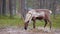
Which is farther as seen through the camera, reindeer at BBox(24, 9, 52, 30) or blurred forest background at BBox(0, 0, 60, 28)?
blurred forest background at BBox(0, 0, 60, 28)

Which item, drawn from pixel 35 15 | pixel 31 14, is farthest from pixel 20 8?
pixel 31 14

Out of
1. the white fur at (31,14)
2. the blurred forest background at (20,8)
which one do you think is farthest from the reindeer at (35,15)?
the blurred forest background at (20,8)

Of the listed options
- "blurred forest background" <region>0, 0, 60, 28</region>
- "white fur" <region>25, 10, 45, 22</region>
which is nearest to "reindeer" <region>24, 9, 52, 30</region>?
"white fur" <region>25, 10, 45, 22</region>

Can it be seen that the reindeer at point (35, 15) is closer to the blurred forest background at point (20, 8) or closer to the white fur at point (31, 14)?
the white fur at point (31, 14)

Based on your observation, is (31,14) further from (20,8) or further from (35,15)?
(20,8)

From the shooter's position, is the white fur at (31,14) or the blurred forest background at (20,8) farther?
the blurred forest background at (20,8)

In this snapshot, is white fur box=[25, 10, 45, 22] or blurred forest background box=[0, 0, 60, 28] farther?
blurred forest background box=[0, 0, 60, 28]

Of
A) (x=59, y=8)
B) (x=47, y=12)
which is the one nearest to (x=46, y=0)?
(x=59, y=8)

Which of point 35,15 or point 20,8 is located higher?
point 35,15

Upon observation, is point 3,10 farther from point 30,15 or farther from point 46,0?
point 30,15

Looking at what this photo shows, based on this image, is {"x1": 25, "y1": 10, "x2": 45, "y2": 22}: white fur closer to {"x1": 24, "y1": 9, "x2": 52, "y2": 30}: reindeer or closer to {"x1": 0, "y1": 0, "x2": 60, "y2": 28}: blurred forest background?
{"x1": 24, "y1": 9, "x2": 52, "y2": 30}: reindeer

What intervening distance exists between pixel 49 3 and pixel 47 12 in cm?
1495

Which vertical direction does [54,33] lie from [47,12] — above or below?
below

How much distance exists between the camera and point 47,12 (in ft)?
34.7
